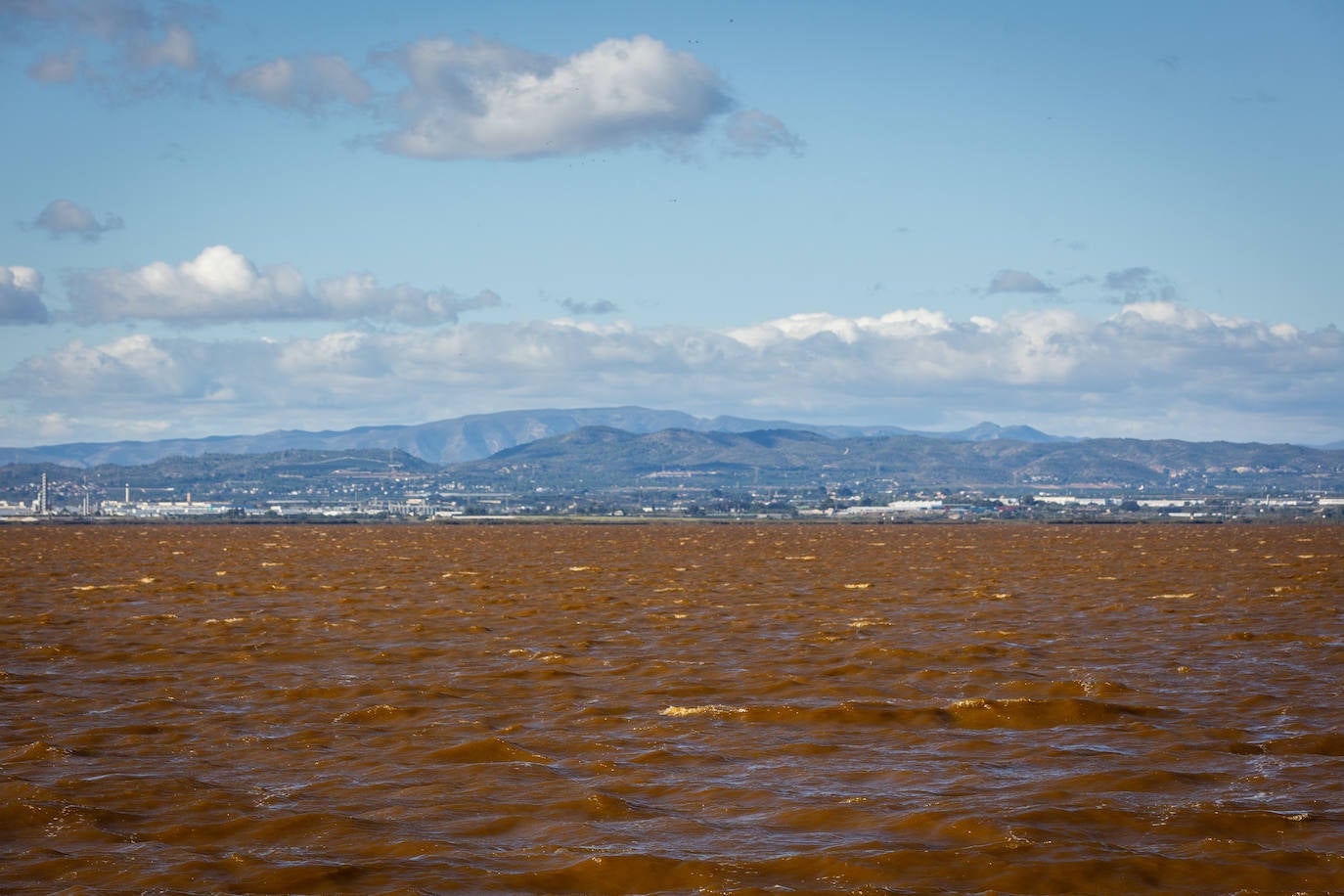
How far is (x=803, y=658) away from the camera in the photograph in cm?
2698

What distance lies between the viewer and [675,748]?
59.7 feet

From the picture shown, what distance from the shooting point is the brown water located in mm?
12891

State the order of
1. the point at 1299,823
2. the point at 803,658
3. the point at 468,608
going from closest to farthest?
the point at 1299,823 → the point at 803,658 → the point at 468,608

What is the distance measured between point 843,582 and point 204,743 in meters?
33.9

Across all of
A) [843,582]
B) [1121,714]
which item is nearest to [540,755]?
[1121,714]

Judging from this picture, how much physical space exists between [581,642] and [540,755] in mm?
12304

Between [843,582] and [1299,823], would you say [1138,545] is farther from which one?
[1299,823]

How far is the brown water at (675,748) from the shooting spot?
12.9 metres

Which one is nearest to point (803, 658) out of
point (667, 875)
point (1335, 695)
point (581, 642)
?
point (581, 642)

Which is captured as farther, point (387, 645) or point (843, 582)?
point (843, 582)

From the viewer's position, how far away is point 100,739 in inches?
742

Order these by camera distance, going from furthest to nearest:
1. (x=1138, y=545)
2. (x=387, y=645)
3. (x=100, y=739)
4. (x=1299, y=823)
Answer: (x=1138, y=545) < (x=387, y=645) < (x=100, y=739) < (x=1299, y=823)

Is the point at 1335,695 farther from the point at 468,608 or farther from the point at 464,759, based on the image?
the point at 468,608

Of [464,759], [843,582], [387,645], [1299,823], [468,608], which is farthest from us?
[843,582]
